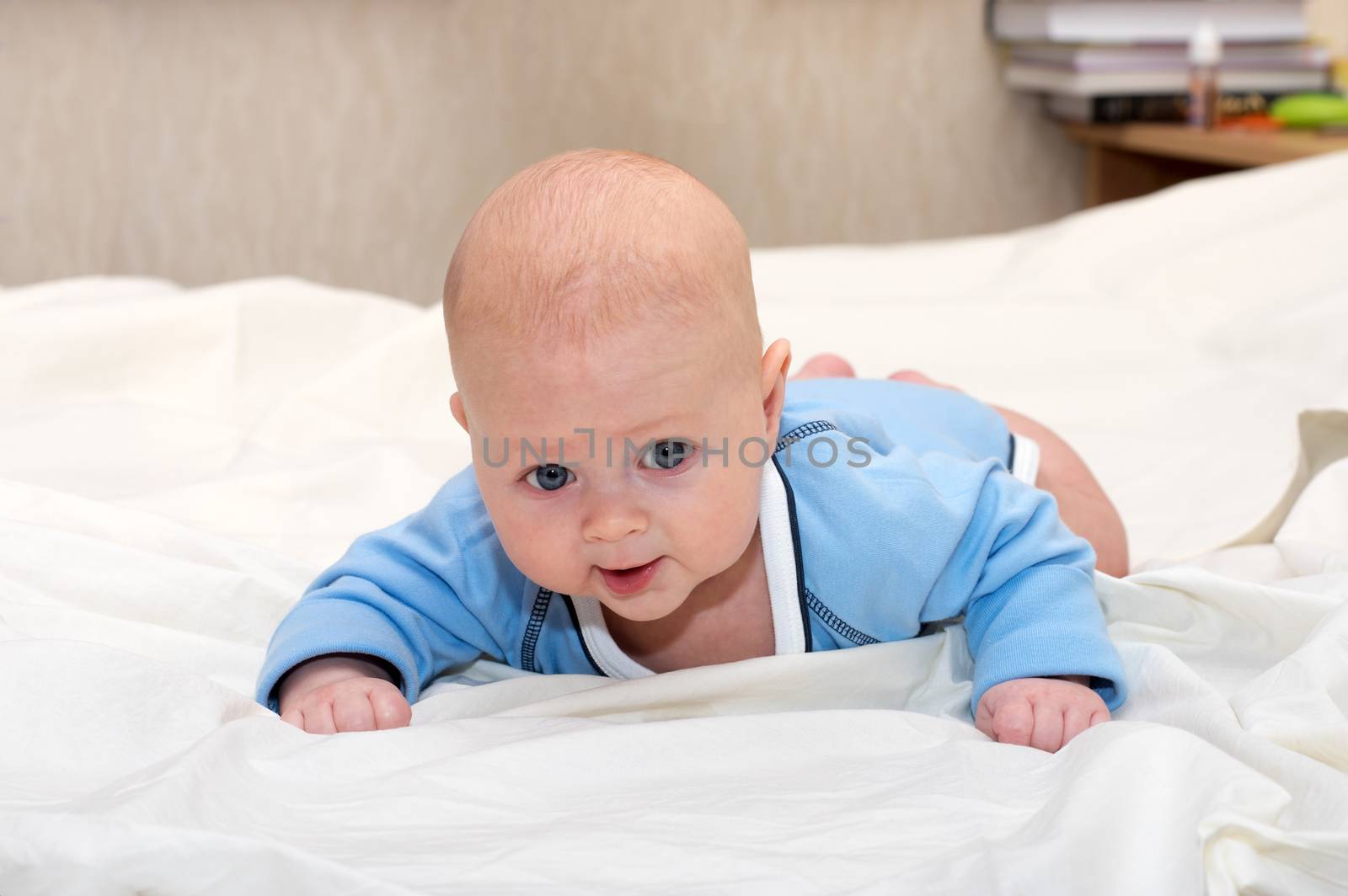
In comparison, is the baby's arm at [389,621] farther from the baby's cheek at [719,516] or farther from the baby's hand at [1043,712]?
the baby's hand at [1043,712]

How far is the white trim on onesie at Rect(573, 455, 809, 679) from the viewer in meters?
0.86

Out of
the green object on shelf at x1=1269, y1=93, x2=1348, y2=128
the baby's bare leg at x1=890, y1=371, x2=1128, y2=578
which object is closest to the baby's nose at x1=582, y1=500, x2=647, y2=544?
the baby's bare leg at x1=890, y1=371, x2=1128, y2=578

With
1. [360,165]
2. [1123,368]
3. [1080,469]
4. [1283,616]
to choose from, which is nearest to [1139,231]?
[1123,368]

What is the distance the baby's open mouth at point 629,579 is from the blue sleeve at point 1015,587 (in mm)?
216

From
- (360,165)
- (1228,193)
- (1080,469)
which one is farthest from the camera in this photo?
(360,165)

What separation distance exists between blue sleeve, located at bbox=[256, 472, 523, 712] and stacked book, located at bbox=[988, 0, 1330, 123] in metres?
1.73

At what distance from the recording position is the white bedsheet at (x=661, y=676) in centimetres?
57

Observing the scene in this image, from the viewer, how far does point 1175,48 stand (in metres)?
2.29

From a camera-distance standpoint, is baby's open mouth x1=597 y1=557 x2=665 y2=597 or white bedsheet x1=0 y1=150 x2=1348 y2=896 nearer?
white bedsheet x1=0 y1=150 x2=1348 y2=896

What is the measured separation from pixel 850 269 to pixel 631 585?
3.50 ft

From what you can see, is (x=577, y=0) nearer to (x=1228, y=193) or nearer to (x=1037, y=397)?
(x=1228, y=193)

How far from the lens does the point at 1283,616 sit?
32.6 inches

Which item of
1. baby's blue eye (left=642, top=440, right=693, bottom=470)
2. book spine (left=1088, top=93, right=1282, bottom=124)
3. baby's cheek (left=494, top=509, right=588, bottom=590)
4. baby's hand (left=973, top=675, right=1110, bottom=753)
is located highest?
book spine (left=1088, top=93, right=1282, bottom=124)

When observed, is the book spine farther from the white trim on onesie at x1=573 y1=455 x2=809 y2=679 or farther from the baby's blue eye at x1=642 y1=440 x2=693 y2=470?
the baby's blue eye at x1=642 y1=440 x2=693 y2=470
